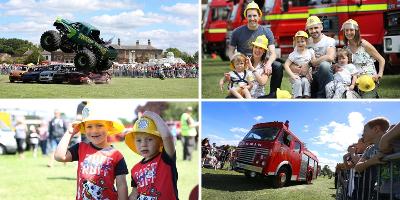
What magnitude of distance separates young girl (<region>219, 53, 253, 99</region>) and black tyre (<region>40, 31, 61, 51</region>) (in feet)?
4.52

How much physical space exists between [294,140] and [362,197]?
2.68 feet

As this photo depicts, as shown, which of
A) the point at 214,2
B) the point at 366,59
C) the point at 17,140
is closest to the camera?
the point at 366,59

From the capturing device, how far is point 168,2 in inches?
199

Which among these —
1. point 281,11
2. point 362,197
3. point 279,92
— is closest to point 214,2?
point 281,11

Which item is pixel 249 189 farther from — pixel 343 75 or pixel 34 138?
pixel 34 138

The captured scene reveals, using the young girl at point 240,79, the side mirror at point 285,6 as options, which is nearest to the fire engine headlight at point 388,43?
the side mirror at point 285,6

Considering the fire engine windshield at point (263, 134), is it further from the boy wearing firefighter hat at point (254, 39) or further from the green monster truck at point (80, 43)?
the green monster truck at point (80, 43)

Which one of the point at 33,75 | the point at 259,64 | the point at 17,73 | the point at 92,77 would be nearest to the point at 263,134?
the point at 259,64

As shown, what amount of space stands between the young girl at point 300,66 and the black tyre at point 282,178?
1.89ft

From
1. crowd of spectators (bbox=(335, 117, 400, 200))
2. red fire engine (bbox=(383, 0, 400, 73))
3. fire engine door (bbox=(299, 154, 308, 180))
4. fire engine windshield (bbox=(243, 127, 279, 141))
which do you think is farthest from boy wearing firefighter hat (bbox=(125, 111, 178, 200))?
red fire engine (bbox=(383, 0, 400, 73))

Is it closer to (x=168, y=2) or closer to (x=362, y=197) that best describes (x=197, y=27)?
(x=168, y=2)

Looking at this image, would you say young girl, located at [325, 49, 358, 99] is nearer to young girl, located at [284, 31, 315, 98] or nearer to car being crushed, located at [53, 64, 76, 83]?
young girl, located at [284, 31, 315, 98]

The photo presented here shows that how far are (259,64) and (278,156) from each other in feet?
2.32

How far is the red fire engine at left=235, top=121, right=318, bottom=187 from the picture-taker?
4.85 meters
